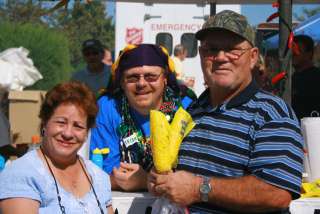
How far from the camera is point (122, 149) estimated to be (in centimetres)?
333

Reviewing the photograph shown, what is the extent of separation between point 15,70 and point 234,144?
6.16m

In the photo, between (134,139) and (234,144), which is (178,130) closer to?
(234,144)

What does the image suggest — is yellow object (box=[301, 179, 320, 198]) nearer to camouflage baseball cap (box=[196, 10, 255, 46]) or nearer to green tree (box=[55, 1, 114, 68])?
camouflage baseball cap (box=[196, 10, 255, 46])

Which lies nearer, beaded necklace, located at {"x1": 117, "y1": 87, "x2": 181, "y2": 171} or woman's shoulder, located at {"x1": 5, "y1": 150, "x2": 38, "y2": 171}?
woman's shoulder, located at {"x1": 5, "y1": 150, "x2": 38, "y2": 171}

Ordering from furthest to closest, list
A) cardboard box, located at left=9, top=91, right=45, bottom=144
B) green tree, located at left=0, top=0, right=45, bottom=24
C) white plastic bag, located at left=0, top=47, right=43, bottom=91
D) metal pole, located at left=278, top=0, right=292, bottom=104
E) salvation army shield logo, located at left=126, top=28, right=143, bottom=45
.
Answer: green tree, located at left=0, top=0, right=45, bottom=24, salvation army shield logo, located at left=126, top=28, right=143, bottom=45, cardboard box, located at left=9, top=91, right=45, bottom=144, white plastic bag, located at left=0, top=47, right=43, bottom=91, metal pole, located at left=278, top=0, right=292, bottom=104

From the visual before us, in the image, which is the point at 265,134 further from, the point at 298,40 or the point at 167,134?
the point at 298,40

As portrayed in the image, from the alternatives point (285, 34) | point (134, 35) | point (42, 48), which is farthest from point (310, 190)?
point (42, 48)

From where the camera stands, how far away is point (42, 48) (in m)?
25.8

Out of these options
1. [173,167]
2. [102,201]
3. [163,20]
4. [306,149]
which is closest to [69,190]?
[102,201]

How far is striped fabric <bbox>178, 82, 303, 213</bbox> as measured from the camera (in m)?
2.42

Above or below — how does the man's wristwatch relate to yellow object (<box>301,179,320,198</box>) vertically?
above

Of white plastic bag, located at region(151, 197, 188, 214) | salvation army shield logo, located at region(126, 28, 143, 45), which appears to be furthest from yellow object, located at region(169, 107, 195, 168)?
salvation army shield logo, located at region(126, 28, 143, 45)

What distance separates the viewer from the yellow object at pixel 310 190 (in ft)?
10.2

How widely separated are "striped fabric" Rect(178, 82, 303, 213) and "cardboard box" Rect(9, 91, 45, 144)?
19.0ft
